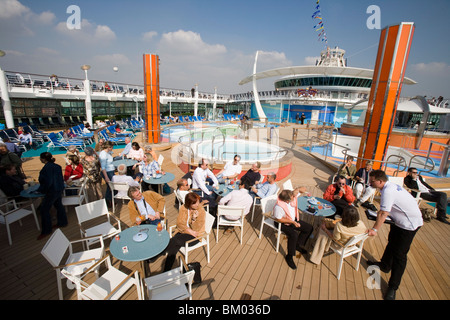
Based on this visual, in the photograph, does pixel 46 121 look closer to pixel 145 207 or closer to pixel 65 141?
pixel 65 141

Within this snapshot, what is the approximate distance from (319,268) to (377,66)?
603 centimetres

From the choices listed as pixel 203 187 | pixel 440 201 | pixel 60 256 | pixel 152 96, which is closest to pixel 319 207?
pixel 203 187

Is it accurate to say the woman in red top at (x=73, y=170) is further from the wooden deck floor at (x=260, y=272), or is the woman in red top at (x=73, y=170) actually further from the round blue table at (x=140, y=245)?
the round blue table at (x=140, y=245)

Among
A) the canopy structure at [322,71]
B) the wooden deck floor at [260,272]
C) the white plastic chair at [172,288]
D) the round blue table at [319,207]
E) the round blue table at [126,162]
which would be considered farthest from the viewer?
the canopy structure at [322,71]

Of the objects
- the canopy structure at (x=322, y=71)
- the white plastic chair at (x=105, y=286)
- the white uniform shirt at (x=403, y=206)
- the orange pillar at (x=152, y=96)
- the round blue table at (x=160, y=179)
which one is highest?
the canopy structure at (x=322, y=71)

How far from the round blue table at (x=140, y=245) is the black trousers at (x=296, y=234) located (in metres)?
1.95

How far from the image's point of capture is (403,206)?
2.67m

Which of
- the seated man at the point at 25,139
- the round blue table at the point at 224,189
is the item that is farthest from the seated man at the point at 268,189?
the seated man at the point at 25,139

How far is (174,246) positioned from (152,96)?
9756mm

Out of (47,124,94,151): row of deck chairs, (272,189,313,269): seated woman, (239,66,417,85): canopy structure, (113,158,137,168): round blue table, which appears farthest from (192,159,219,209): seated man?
(239,66,417,85): canopy structure

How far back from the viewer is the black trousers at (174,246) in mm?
2887

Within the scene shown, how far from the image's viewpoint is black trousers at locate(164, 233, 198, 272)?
289 centimetres

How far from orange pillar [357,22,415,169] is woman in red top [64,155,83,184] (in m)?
8.19
